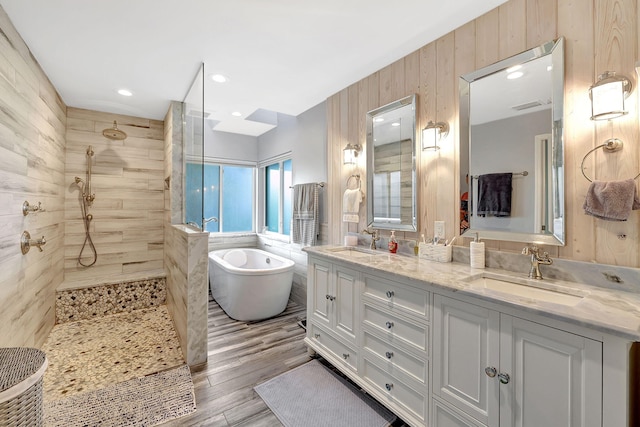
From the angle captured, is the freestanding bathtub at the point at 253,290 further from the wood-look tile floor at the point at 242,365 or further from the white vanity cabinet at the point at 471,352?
the white vanity cabinet at the point at 471,352

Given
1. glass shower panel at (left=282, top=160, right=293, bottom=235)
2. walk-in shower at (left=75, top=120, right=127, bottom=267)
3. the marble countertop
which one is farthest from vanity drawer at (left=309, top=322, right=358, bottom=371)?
walk-in shower at (left=75, top=120, right=127, bottom=267)

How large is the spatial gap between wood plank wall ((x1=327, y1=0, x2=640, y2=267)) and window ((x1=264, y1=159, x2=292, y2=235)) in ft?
7.20

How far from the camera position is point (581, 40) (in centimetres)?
143

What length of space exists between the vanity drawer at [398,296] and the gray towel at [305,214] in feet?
4.95

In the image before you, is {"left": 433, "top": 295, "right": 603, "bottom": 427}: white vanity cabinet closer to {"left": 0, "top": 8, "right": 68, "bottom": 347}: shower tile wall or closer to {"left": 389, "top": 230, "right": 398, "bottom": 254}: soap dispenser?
{"left": 389, "top": 230, "right": 398, "bottom": 254}: soap dispenser

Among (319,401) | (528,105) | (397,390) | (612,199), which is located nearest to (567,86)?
(528,105)

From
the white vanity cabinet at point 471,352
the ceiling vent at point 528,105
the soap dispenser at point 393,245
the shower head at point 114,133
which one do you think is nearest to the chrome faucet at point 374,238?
the soap dispenser at point 393,245

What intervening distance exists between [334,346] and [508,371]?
1.28 m

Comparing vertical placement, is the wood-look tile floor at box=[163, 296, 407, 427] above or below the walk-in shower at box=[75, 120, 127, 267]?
below

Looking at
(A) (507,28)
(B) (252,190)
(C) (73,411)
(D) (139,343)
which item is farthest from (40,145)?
(A) (507,28)

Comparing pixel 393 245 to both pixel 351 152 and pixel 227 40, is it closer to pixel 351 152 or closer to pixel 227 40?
pixel 351 152

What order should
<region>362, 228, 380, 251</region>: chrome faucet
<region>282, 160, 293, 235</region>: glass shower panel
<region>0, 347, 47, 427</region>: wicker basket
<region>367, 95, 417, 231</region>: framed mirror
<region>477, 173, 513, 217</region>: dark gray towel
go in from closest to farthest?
<region>0, 347, 47, 427</region>: wicker basket → <region>477, 173, 513, 217</region>: dark gray towel → <region>367, 95, 417, 231</region>: framed mirror → <region>362, 228, 380, 251</region>: chrome faucet → <region>282, 160, 293, 235</region>: glass shower panel

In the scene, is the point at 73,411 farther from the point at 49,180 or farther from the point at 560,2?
the point at 560,2

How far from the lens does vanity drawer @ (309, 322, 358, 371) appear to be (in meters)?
2.04
